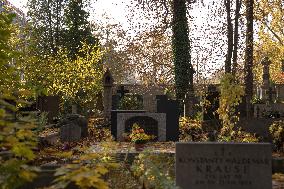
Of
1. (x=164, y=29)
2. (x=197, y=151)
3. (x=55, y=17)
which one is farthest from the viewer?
(x=55, y=17)

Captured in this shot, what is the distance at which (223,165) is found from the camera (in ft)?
25.8

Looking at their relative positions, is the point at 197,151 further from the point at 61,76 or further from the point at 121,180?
the point at 61,76

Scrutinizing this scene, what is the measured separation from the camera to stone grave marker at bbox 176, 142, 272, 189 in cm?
777

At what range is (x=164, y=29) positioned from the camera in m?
26.8

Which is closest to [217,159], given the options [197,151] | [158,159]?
[197,151]

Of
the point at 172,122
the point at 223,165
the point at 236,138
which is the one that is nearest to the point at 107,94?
the point at 172,122

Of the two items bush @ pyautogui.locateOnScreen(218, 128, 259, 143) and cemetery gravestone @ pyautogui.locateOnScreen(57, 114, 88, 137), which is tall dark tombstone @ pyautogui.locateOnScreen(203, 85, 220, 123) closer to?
bush @ pyautogui.locateOnScreen(218, 128, 259, 143)

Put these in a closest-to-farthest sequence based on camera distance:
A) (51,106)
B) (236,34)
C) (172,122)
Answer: (172,122) → (51,106) → (236,34)

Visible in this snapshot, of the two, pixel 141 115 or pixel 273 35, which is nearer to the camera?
pixel 141 115

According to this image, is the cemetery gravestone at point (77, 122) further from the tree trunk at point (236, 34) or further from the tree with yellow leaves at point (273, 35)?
the tree with yellow leaves at point (273, 35)

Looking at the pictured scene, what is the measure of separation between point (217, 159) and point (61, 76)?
20900 millimetres

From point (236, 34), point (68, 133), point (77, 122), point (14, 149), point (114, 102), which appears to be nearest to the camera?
point (14, 149)

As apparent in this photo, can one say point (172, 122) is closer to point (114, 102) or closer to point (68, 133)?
point (68, 133)

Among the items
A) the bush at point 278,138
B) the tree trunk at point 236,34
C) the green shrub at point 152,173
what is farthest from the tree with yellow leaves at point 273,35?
the green shrub at point 152,173
